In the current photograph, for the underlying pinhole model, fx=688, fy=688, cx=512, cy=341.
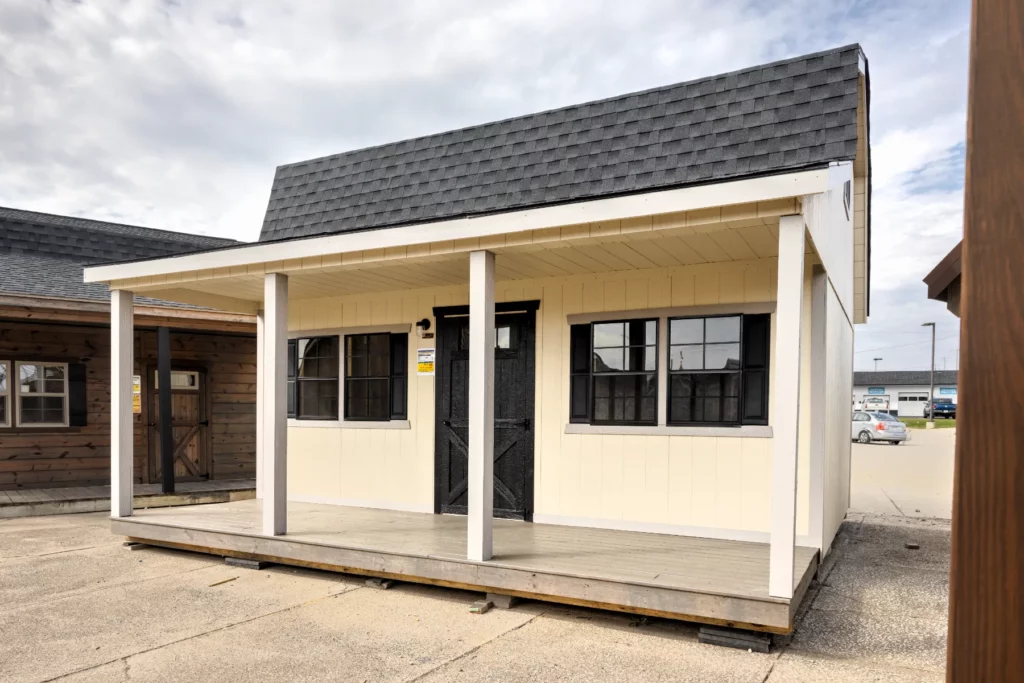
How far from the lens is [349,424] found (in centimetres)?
800

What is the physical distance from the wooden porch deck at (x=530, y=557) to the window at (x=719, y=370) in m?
1.09

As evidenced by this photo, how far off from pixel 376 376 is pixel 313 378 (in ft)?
3.30

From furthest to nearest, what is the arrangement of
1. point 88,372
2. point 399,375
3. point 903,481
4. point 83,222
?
point 903,481 < point 83,222 < point 88,372 < point 399,375

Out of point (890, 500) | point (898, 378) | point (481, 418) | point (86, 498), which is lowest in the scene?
point (898, 378)

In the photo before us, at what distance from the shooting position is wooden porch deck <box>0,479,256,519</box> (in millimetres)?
8797

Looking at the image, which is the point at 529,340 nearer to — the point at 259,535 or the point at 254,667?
the point at 259,535

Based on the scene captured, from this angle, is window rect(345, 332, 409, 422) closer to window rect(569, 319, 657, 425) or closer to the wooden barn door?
window rect(569, 319, 657, 425)

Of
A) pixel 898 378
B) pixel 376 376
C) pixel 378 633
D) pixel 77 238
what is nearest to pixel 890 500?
pixel 376 376

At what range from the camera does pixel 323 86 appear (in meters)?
16.7

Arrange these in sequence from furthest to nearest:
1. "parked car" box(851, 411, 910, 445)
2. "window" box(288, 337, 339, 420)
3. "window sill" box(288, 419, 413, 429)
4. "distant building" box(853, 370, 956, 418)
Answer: "distant building" box(853, 370, 956, 418), "parked car" box(851, 411, 910, 445), "window" box(288, 337, 339, 420), "window sill" box(288, 419, 413, 429)

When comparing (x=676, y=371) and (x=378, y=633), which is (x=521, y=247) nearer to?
(x=676, y=371)

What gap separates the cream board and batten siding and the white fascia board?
1745 mm

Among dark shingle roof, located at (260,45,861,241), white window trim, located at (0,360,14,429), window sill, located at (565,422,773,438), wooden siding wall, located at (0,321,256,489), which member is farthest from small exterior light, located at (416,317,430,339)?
white window trim, located at (0,360,14,429)

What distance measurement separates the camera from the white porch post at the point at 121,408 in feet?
22.6
